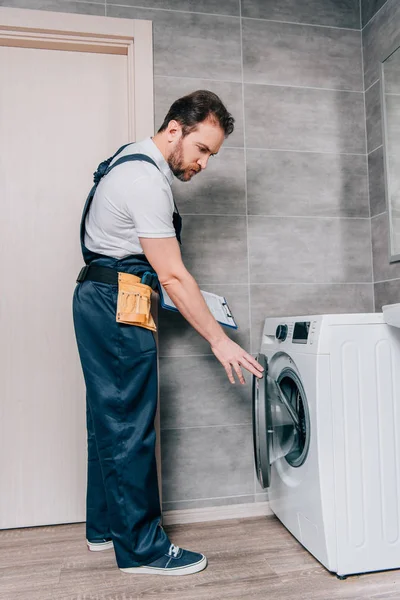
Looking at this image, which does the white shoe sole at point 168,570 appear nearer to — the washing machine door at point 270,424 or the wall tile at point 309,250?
the washing machine door at point 270,424

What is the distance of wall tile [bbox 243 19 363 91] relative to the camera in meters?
2.29

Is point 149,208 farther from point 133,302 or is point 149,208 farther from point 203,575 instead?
point 203,575

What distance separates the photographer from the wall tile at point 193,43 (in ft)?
7.16

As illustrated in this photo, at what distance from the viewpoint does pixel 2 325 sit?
6.94ft

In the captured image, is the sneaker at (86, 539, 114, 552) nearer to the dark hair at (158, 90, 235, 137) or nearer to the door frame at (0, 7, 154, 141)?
the dark hair at (158, 90, 235, 137)

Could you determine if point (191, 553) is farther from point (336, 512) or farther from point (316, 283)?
point (316, 283)

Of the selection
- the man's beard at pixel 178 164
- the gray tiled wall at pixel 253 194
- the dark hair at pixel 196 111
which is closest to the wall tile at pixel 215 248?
the gray tiled wall at pixel 253 194

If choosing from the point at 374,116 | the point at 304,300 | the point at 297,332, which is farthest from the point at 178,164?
the point at 374,116

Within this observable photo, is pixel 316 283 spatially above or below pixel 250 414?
above

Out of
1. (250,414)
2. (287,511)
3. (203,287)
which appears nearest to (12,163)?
(203,287)

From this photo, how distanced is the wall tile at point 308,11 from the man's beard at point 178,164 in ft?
3.41

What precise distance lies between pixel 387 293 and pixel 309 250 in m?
0.39

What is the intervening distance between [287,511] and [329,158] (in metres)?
1.55

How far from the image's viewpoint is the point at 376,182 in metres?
2.31
